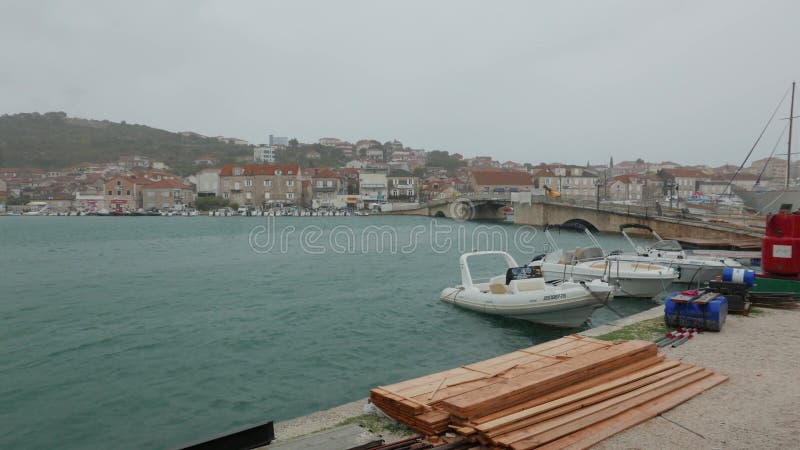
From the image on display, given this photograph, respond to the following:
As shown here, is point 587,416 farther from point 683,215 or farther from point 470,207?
point 470,207

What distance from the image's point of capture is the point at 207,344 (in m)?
15.7

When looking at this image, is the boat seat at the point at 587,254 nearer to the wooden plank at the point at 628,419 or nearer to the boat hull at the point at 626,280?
the boat hull at the point at 626,280

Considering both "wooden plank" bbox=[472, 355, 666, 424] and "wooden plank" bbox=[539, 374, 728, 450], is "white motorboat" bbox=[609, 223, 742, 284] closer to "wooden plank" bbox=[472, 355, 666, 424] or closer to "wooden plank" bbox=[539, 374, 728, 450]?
"wooden plank" bbox=[472, 355, 666, 424]

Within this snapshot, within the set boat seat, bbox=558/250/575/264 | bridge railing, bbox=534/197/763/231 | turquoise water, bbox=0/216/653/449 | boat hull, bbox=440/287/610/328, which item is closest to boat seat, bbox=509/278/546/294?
boat hull, bbox=440/287/610/328

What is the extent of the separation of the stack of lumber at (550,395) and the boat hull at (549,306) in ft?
22.0

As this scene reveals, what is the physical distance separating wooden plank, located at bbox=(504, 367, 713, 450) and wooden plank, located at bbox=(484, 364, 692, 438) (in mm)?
62

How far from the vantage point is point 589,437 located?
6215 mm

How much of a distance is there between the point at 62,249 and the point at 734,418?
52023 mm

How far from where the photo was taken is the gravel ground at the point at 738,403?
6316 mm

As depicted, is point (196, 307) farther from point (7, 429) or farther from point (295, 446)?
point (295, 446)

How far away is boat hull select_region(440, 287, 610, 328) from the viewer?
1570 centimetres

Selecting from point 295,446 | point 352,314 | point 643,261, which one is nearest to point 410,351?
point 352,314

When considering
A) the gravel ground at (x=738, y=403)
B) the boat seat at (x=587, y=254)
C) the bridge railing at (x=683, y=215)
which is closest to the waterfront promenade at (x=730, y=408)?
the gravel ground at (x=738, y=403)

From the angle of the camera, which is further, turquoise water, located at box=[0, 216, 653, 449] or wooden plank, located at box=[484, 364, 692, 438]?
turquoise water, located at box=[0, 216, 653, 449]
